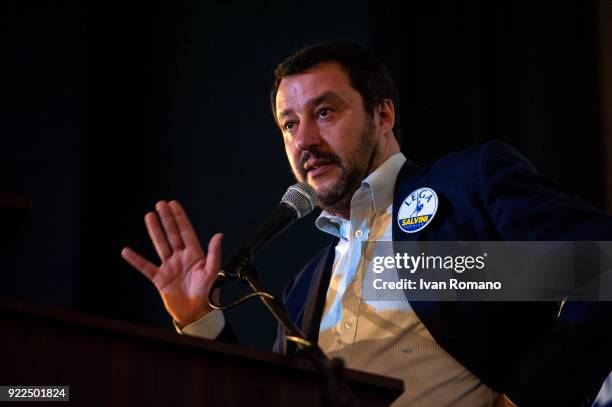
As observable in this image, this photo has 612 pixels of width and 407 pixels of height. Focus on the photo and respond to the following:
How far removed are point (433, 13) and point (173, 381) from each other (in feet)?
7.61

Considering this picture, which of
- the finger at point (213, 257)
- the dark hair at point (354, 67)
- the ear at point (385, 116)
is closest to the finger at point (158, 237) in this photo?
the finger at point (213, 257)

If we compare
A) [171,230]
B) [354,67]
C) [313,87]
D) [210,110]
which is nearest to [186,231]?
[171,230]

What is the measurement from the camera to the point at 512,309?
1.60m

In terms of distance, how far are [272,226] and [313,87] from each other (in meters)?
0.80

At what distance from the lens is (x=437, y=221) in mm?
1704

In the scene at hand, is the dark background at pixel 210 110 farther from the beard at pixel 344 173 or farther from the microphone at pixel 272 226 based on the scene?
the microphone at pixel 272 226

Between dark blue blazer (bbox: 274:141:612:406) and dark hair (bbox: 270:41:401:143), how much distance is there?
1.30ft

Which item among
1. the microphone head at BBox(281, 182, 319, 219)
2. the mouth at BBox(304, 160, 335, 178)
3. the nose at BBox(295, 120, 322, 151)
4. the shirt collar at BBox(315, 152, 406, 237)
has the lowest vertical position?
the microphone head at BBox(281, 182, 319, 219)

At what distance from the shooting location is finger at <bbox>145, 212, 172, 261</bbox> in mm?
1766

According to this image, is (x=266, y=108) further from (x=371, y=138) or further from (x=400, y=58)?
(x=371, y=138)

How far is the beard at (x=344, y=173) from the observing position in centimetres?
201

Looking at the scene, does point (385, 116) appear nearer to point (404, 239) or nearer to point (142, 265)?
point (404, 239)

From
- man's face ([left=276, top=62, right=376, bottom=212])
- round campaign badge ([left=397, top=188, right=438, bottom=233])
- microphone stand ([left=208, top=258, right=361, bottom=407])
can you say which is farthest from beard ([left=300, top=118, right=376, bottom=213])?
microphone stand ([left=208, top=258, right=361, bottom=407])

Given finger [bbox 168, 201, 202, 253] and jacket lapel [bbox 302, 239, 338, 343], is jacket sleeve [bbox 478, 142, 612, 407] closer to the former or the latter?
jacket lapel [bbox 302, 239, 338, 343]
